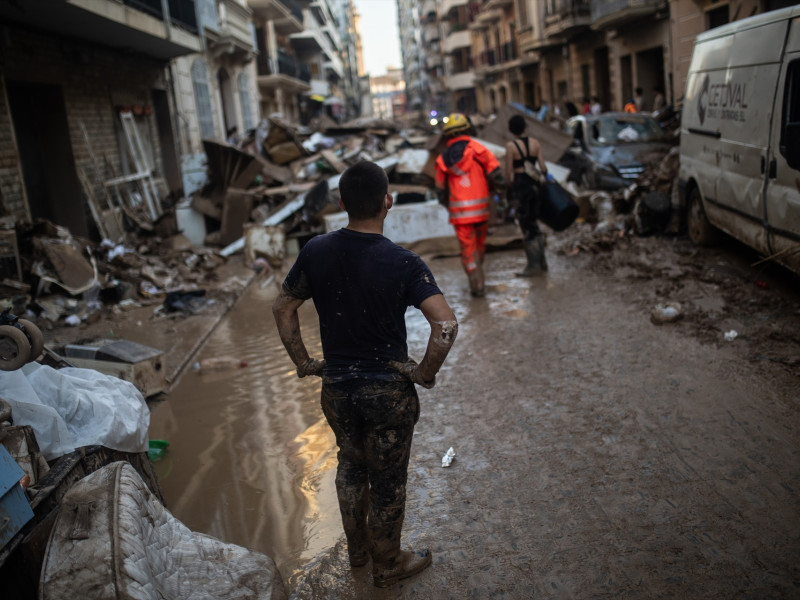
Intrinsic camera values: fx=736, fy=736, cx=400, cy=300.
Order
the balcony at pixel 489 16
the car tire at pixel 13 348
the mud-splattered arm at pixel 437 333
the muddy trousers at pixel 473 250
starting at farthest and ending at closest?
1. the balcony at pixel 489 16
2. the muddy trousers at pixel 473 250
3. the car tire at pixel 13 348
4. the mud-splattered arm at pixel 437 333

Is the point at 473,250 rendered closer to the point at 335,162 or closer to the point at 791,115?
the point at 791,115

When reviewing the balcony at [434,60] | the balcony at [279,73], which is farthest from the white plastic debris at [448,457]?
the balcony at [434,60]

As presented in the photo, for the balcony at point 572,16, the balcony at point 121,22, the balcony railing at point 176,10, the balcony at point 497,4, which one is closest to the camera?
the balcony at point 121,22

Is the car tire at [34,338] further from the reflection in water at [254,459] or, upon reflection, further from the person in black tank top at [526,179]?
→ the person in black tank top at [526,179]

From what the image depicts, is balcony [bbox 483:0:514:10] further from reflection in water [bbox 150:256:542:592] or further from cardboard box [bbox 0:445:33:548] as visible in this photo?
cardboard box [bbox 0:445:33:548]

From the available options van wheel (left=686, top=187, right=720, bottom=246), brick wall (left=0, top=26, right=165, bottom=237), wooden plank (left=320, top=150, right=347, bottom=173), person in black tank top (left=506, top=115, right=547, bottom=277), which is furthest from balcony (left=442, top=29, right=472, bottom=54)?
person in black tank top (left=506, top=115, right=547, bottom=277)

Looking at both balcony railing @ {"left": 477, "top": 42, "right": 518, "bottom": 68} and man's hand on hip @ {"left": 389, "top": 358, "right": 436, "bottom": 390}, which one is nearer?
man's hand on hip @ {"left": 389, "top": 358, "right": 436, "bottom": 390}

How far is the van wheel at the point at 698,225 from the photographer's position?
27.6ft

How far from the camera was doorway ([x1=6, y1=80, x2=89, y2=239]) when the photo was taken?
37.4 feet

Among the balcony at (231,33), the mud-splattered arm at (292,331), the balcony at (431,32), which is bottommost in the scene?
the mud-splattered arm at (292,331)

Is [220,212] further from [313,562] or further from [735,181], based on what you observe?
[313,562]

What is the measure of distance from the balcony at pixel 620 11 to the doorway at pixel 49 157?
16.2 meters

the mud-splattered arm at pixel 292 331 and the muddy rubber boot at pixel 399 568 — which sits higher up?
the mud-splattered arm at pixel 292 331

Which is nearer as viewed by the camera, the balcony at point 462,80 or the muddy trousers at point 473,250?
the muddy trousers at point 473,250
